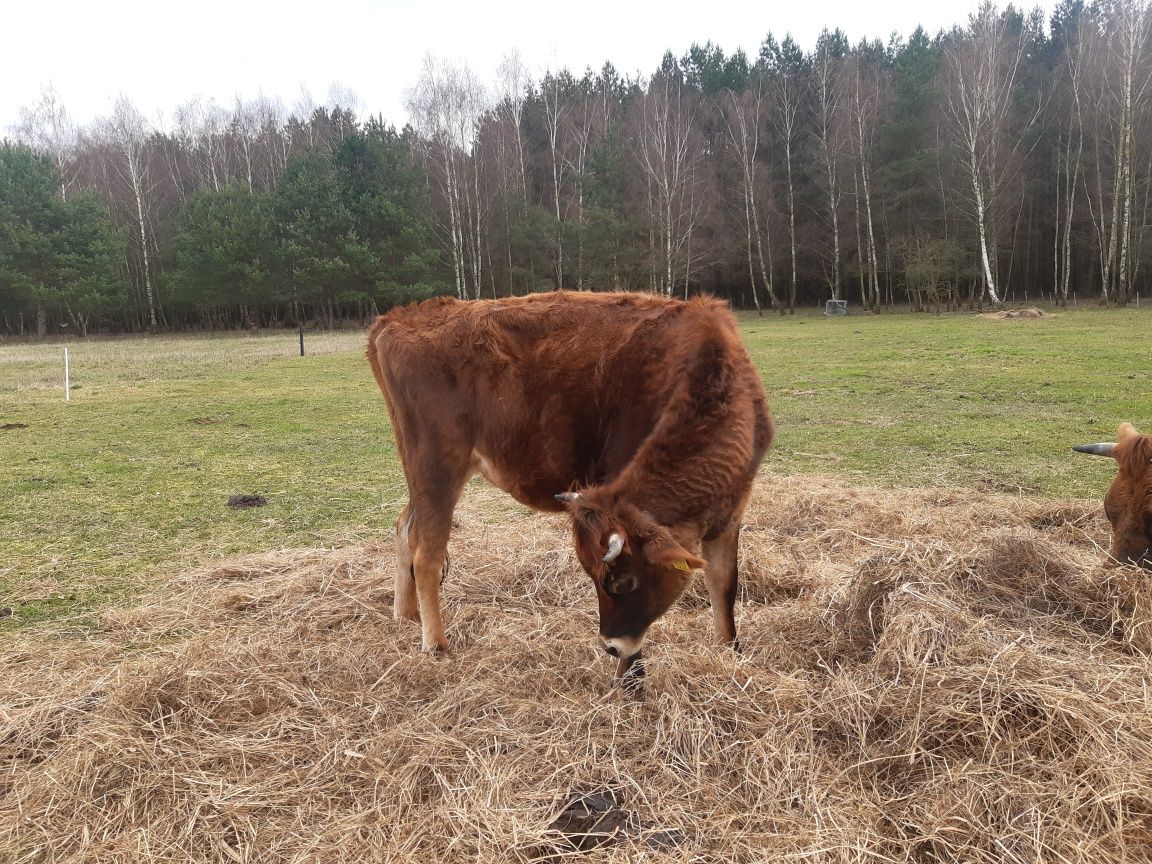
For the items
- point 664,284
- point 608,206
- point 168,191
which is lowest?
point 664,284

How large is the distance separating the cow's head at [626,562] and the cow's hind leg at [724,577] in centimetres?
66

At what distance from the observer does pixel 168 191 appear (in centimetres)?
5459

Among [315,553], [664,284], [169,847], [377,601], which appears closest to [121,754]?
[169,847]

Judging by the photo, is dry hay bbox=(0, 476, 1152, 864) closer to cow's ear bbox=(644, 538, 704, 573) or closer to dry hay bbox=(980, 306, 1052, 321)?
cow's ear bbox=(644, 538, 704, 573)

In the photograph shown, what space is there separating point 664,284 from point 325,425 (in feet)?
112

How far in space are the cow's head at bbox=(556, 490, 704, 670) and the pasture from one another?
0.46 meters

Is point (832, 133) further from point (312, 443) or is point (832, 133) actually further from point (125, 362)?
point (312, 443)

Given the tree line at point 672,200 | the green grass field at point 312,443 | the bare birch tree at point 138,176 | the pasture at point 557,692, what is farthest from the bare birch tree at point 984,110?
the bare birch tree at point 138,176

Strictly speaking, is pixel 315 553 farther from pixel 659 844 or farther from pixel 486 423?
pixel 659 844

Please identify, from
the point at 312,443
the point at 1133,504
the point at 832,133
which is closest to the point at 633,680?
the point at 1133,504

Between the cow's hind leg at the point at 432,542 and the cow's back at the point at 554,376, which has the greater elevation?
the cow's back at the point at 554,376

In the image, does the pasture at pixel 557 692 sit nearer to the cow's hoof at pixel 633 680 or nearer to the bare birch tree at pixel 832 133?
the cow's hoof at pixel 633 680

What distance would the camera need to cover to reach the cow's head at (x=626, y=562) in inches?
131

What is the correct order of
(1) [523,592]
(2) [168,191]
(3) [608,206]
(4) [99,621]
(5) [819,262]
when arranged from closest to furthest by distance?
(4) [99,621]
(1) [523,592]
(3) [608,206]
(5) [819,262]
(2) [168,191]
